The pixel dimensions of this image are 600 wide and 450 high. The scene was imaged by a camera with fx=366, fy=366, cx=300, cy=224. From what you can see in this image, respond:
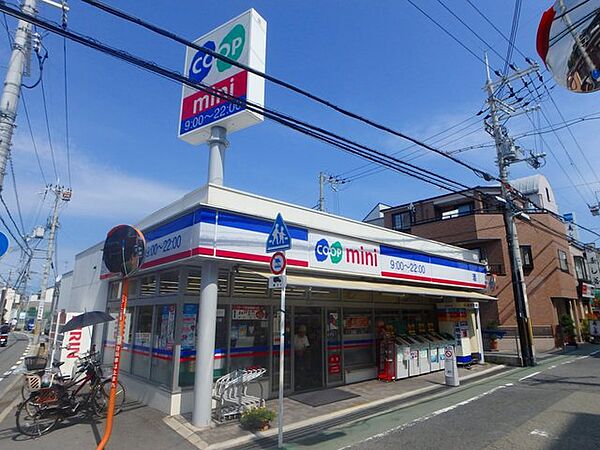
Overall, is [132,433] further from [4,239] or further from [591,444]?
[591,444]

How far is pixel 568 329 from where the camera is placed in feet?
76.7

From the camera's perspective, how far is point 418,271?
1327cm

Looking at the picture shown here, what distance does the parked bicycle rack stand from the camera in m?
7.40

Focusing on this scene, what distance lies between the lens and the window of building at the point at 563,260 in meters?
25.0

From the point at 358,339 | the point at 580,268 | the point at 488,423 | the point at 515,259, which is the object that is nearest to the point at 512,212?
the point at 515,259

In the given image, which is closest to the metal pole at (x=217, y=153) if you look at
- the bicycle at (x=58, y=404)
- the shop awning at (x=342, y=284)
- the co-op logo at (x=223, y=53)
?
the co-op logo at (x=223, y=53)

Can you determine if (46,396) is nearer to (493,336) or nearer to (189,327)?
(189,327)

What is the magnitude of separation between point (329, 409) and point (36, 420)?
19.0 feet

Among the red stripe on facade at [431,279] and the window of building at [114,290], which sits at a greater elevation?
the red stripe on facade at [431,279]

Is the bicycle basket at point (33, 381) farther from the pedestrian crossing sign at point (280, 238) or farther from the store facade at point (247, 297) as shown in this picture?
the pedestrian crossing sign at point (280, 238)

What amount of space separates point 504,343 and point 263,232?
20018 millimetres

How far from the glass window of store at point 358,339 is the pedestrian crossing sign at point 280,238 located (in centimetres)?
555

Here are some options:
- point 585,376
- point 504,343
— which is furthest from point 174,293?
point 504,343

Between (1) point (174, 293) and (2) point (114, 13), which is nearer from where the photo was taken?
(2) point (114, 13)
